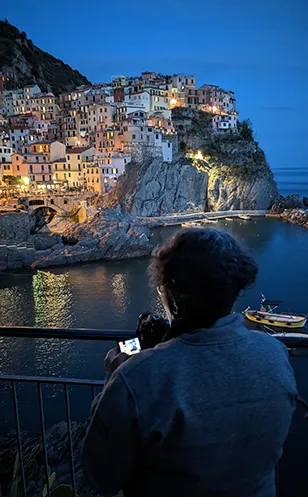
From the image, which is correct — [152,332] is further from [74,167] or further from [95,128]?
[95,128]

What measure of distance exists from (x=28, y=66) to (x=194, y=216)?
34279mm

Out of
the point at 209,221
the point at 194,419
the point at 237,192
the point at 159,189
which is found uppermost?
the point at 159,189

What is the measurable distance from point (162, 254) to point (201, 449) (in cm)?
35

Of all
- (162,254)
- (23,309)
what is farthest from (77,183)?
(162,254)

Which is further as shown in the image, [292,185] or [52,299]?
[292,185]

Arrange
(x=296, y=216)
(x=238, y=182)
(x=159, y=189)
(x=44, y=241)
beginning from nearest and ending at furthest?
1. (x=44, y=241)
2. (x=296, y=216)
3. (x=159, y=189)
4. (x=238, y=182)

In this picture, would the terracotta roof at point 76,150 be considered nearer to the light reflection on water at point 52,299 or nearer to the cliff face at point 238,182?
the cliff face at point 238,182

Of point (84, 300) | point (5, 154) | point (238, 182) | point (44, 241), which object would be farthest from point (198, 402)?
point (238, 182)

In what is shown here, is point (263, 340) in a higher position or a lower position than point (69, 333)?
higher

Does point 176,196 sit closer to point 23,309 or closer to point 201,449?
point 23,309

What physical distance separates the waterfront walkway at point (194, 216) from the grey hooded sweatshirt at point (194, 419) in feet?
102

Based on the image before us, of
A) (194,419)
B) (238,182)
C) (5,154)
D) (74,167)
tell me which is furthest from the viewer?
(238,182)

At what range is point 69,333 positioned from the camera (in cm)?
141

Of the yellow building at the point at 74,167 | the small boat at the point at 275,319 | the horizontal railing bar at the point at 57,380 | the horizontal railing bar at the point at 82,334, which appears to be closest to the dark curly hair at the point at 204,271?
the horizontal railing bar at the point at 82,334
